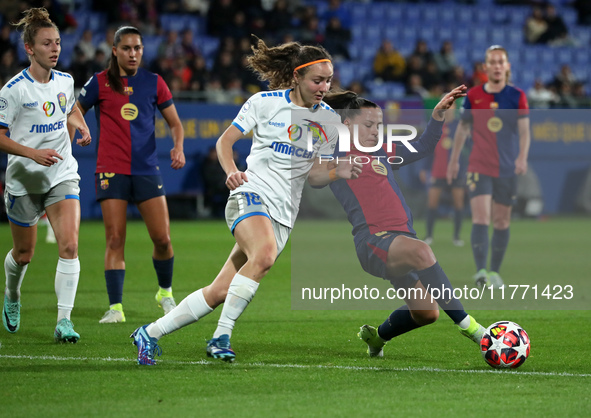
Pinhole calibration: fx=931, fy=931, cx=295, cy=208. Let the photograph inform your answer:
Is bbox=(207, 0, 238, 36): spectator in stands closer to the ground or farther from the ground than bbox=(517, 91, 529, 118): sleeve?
farther from the ground

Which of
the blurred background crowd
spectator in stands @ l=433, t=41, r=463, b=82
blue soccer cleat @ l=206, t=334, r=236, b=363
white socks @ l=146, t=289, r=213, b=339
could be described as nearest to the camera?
blue soccer cleat @ l=206, t=334, r=236, b=363

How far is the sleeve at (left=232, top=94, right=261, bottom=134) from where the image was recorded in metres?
5.70

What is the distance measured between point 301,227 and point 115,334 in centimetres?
1239

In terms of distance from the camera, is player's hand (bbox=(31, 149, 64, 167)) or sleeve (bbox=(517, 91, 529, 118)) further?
sleeve (bbox=(517, 91, 529, 118))

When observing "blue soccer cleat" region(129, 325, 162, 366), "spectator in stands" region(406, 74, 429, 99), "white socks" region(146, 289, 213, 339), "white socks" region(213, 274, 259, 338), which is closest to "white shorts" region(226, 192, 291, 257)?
"white socks" region(213, 274, 259, 338)

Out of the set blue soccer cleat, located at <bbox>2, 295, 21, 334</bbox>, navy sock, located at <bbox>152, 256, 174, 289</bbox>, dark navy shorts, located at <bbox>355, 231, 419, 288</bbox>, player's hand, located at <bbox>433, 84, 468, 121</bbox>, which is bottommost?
blue soccer cleat, located at <bbox>2, 295, 21, 334</bbox>

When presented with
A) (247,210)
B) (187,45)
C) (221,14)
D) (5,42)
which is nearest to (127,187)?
(247,210)

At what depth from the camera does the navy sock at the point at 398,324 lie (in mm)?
5836

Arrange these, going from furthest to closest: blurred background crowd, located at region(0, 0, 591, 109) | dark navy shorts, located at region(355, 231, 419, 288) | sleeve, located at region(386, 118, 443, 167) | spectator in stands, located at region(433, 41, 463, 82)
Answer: spectator in stands, located at region(433, 41, 463, 82) → blurred background crowd, located at region(0, 0, 591, 109) → sleeve, located at region(386, 118, 443, 167) → dark navy shorts, located at region(355, 231, 419, 288)

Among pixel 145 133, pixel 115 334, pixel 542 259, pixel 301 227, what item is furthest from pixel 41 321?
pixel 301 227

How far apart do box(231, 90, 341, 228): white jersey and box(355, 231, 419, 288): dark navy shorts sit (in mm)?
531

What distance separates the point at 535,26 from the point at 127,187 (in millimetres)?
19964

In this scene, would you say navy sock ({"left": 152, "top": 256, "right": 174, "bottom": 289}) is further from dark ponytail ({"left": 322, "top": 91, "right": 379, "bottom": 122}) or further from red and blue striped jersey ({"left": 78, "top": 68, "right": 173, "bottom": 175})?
dark ponytail ({"left": 322, "top": 91, "right": 379, "bottom": 122})

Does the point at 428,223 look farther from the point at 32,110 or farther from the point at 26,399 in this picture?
the point at 26,399
